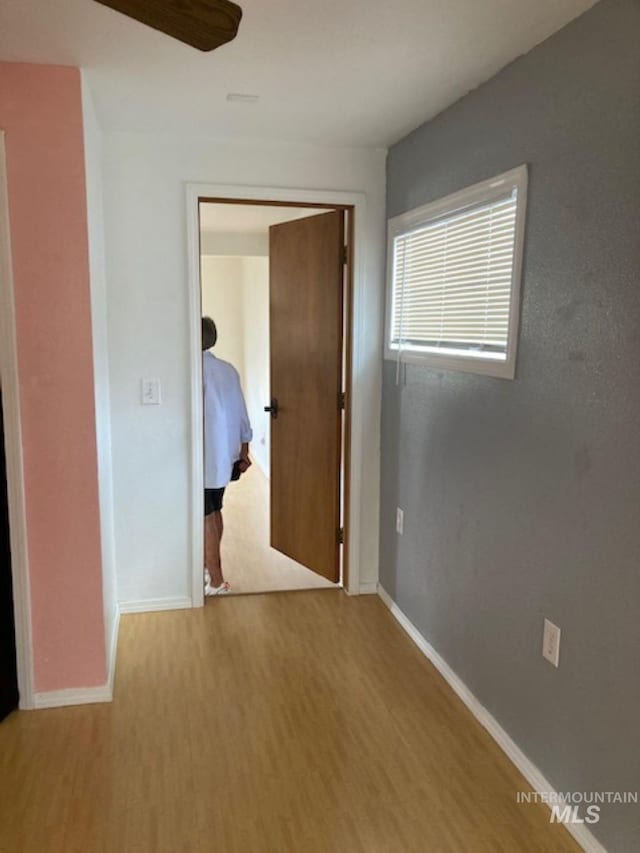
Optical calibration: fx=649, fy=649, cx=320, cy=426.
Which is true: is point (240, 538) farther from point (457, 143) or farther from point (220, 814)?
Result: point (457, 143)

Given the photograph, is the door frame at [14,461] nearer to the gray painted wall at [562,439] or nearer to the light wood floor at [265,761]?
the light wood floor at [265,761]

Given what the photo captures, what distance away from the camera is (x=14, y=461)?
2258mm

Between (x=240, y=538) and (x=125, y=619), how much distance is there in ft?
4.38

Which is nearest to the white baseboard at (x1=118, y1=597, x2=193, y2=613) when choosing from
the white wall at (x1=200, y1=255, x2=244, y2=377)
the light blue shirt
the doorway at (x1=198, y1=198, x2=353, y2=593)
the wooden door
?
the doorway at (x1=198, y1=198, x2=353, y2=593)

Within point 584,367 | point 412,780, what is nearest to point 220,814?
point 412,780

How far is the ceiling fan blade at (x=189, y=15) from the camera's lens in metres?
1.18

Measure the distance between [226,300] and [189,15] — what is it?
259 inches

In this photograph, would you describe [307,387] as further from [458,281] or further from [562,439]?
[562,439]

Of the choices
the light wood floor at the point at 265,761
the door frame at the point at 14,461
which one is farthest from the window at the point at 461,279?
the door frame at the point at 14,461

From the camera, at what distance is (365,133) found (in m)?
2.93

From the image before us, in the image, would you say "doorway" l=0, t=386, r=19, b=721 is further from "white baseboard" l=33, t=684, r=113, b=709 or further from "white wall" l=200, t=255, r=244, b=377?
"white wall" l=200, t=255, r=244, b=377

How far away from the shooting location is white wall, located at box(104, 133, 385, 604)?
299cm

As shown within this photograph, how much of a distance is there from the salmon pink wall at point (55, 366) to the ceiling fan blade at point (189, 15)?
110 centimetres

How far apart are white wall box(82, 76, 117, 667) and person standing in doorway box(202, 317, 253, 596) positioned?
539 millimetres
